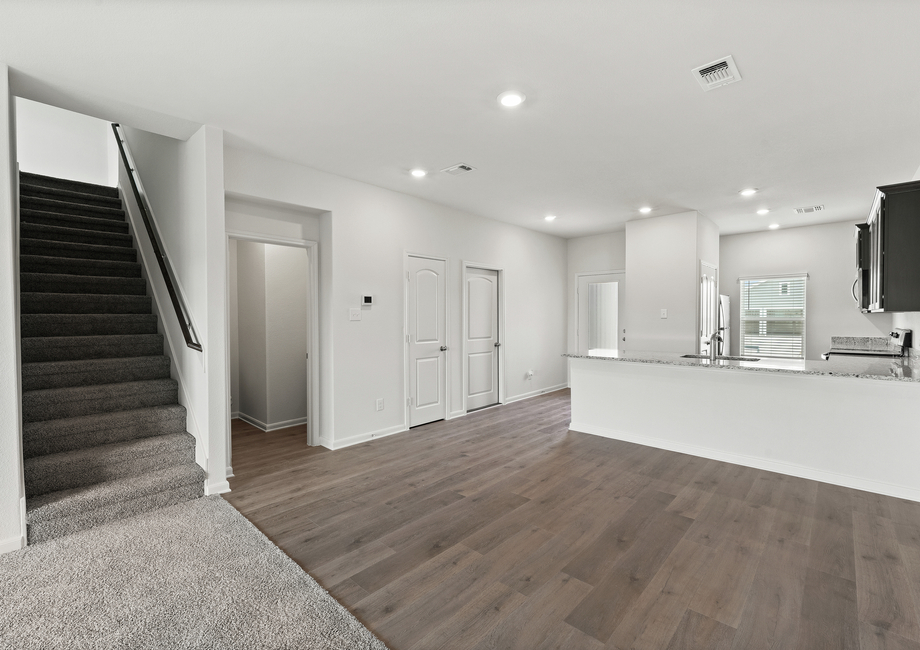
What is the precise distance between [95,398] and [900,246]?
6.33 metres

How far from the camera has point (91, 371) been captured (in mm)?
3662

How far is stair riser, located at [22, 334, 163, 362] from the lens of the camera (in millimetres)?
3598

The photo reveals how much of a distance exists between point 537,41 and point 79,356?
170 inches

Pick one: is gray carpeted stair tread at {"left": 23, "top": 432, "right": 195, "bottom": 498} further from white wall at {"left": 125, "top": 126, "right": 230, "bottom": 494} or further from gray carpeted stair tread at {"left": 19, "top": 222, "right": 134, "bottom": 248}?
gray carpeted stair tread at {"left": 19, "top": 222, "right": 134, "bottom": 248}

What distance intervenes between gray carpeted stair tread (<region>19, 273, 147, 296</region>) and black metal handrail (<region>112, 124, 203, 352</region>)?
594mm

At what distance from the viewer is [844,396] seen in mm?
3551

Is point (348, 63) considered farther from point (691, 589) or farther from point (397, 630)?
point (691, 589)

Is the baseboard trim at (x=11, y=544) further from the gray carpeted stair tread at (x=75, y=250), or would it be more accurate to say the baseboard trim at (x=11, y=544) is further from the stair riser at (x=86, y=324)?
the gray carpeted stair tread at (x=75, y=250)

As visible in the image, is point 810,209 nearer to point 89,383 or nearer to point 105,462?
point 105,462

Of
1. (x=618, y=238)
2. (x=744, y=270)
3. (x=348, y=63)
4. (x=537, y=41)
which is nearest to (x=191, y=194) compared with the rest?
(x=348, y=63)

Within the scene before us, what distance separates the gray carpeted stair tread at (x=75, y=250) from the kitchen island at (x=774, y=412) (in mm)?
5082

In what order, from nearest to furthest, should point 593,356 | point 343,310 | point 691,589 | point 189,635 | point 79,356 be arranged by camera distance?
point 189,635
point 691,589
point 79,356
point 343,310
point 593,356

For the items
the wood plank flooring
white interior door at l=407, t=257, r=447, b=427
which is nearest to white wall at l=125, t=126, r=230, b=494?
the wood plank flooring

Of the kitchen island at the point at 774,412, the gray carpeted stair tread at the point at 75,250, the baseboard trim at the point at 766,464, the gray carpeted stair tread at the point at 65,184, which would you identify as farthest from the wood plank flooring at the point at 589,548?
the gray carpeted stair tread at the point at 65,184
